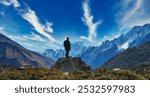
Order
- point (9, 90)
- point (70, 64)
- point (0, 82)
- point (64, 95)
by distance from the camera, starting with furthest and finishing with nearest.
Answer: point (70, 64) < point (0, 82) < point (9, 90) < point (64, 95)

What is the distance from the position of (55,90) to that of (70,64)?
103 feet

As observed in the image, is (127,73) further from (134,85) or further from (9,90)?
(9,90)

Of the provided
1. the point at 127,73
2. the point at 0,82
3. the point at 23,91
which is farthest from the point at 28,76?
the point at 23,91

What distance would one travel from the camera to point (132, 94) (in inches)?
650

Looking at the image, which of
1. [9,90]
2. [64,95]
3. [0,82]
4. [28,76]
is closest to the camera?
[64,95]

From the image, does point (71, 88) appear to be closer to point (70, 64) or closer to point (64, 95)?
point (64, 95)

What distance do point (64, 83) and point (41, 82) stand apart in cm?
110

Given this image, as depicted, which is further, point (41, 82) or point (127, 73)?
point (127, 73)

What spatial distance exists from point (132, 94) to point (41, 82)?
14.3ft

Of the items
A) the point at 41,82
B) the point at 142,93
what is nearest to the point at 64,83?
A: the point at 41,82

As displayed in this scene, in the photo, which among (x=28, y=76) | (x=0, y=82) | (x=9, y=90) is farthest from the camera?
(x=28, y=76)

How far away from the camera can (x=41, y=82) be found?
1777 centimetres

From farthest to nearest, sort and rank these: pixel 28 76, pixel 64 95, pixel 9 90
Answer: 1. pixel 28 76
2. pixel 9 90
3. pixel 64 95

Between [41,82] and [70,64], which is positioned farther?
[70,64]
